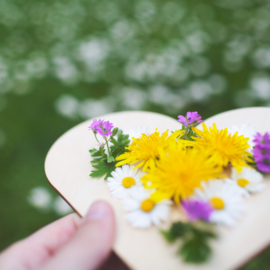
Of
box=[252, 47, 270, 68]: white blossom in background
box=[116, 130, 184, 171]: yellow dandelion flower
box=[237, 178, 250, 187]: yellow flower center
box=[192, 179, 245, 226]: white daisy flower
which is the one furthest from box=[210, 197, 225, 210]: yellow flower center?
box=[252, 47, 270, 68]: white blossom in background

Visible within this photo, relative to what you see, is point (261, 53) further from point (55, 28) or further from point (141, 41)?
point (55, 28)

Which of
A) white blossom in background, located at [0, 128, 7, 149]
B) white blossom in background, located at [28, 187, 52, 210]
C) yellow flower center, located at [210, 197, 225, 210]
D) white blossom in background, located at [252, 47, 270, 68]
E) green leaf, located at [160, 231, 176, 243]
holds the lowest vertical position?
white blossom in background, located at [252, 47, 270, 68]

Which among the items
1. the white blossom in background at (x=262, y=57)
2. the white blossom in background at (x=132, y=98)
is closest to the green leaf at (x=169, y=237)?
the white blossom in background at (x=132, y=98)

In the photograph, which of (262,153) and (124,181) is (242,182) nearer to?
(262,153)

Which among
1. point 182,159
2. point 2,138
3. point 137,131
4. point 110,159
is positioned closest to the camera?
point 182,159

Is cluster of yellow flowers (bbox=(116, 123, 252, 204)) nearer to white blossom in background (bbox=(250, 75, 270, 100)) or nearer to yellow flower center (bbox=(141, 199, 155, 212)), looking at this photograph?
yellow flower center (bbox=(141, 199, 155, 212))

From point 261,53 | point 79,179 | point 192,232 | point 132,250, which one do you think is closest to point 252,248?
point 192,232

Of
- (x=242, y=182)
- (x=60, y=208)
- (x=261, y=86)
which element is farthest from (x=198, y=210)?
(x=261, y=86)
